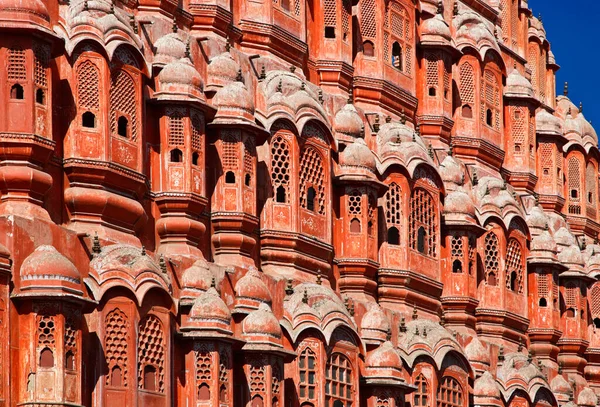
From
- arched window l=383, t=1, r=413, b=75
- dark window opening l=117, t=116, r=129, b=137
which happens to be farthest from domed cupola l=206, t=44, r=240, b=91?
arched window l=383, t=1, r=413, b=75

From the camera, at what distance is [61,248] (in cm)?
3572

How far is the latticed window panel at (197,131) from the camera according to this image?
40219 mm

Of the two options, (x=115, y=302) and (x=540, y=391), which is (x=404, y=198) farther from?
(x=115, y=302)

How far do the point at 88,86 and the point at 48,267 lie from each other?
4627 mm

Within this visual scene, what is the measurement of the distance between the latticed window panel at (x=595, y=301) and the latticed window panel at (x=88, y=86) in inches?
1007

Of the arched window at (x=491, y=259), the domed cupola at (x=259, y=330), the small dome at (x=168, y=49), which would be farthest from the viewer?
the arched window at (x=491, y=259)

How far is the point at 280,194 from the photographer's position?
142ft

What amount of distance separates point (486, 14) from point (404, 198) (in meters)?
11.7

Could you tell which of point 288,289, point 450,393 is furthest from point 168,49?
point 450,393

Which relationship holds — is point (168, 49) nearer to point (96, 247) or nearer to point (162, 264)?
point (162, 264)

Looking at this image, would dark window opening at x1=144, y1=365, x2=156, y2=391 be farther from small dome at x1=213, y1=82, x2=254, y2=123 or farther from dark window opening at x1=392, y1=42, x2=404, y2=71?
dark window opening at x1=392, y1=42, x2=404, y2=71

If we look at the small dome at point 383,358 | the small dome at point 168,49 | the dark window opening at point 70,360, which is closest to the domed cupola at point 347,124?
the small dome at point 383,358

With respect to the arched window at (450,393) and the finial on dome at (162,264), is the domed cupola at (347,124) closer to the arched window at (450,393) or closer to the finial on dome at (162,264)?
the arched window at (450,393)

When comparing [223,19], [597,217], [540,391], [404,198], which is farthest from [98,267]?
[597,217]
